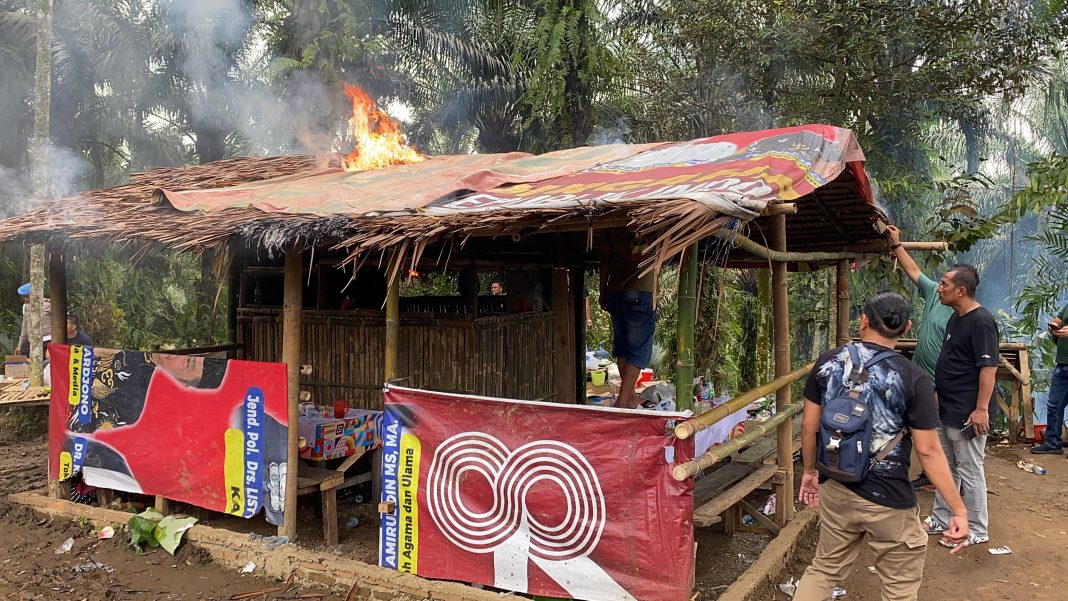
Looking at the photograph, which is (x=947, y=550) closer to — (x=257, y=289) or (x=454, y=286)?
(x=257, y=289)

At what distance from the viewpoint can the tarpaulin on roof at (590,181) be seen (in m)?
4.27

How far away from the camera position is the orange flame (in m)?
8.27

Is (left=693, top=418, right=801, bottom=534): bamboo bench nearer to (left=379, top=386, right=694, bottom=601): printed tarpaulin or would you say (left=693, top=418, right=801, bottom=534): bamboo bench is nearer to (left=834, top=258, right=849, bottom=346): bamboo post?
(left=379, top=386, right=694, bottom=601): printed tarpaulin

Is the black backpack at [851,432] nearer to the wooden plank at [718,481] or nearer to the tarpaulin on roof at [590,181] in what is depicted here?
the tarpaulin on roof at [590,181]

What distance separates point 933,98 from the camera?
35.1ft

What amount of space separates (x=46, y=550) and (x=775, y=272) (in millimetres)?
6428

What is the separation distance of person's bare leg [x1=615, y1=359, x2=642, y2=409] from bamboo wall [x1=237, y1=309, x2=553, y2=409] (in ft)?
3.92

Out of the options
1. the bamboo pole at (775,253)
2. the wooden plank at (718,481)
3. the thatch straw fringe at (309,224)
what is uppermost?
the thatch straw fringe at (309,224)

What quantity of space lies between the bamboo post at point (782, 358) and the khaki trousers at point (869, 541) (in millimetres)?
1789

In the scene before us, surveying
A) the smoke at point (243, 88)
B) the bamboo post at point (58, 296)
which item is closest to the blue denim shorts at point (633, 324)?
the bamboo post at point (58, 296)

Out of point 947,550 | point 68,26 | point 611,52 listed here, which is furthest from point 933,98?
point 68,26

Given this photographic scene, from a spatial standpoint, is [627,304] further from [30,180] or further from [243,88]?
[30,180]

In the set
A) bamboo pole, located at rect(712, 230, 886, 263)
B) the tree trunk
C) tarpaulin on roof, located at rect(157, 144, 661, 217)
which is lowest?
bamboo pole, located at rect(712, 230, 886, 263)

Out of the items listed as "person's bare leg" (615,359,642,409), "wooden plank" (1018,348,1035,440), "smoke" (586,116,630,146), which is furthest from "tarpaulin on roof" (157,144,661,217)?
"smoke" (586,116,630,146)
